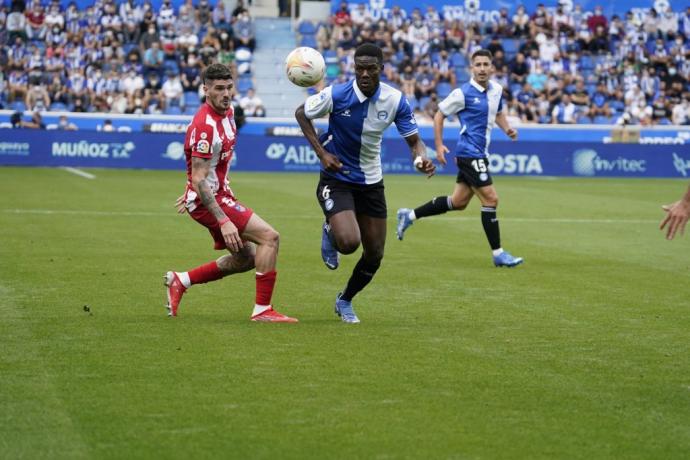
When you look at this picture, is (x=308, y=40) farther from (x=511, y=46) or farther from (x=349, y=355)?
(x=349, y=355)

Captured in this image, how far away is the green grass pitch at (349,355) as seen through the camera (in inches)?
233

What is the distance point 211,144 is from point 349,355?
6.71 feet

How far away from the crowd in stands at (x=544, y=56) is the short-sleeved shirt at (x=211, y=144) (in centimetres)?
2898

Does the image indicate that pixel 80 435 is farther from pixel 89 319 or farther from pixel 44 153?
pixel 44 153

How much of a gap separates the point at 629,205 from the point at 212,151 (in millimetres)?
16277

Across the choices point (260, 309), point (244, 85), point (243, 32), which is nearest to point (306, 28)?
point (243, 32)

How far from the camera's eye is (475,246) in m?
16.2

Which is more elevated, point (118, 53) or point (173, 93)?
point (118, 53)

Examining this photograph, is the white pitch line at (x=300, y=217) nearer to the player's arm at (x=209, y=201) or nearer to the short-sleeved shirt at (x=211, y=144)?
the short-sleeved shirt at (x=211, y=144)

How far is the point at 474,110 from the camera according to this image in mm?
14617

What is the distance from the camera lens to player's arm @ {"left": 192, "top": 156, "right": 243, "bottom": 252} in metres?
9.08

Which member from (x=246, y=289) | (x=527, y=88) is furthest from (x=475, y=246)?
(x=527, y=88)

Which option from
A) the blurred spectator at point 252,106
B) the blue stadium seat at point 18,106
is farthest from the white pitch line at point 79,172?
the blurred spectator at point 252,106

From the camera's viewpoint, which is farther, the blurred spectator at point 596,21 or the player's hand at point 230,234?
the blurred spectator at point 596,21
